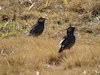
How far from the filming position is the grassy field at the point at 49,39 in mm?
6707

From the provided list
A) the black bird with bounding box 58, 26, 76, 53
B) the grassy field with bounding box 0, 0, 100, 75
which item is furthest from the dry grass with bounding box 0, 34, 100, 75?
the black bird with bounding box 58, 26, 76, 53

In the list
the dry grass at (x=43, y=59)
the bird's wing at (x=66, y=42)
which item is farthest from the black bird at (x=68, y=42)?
the dry grass at (x=43, y=59)

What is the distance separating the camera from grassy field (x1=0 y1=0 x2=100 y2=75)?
6707 mm

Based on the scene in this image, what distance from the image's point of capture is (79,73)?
19.5 ft

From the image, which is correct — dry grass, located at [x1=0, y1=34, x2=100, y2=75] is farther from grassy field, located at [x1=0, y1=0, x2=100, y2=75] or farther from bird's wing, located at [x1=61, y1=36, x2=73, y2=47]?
bird's wing, located at [x1=61, y1=36, x2=73, y2=47]

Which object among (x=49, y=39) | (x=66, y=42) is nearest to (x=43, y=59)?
(x=66, y=42)

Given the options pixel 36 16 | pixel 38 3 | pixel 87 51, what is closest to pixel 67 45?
pixel 87 51

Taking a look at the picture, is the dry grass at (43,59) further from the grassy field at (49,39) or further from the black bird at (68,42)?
the black bird at (68,42)

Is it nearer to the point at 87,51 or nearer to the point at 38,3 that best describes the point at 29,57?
the point at 87,51

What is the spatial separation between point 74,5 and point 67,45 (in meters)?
4.99

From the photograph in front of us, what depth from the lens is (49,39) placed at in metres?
9.16

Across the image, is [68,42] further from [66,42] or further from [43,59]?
[43,59]

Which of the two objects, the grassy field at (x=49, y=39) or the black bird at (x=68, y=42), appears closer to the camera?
the grassy field at (x=49, y=39)

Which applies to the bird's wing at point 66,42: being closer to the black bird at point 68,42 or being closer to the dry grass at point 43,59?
the black bird at point 68,42
